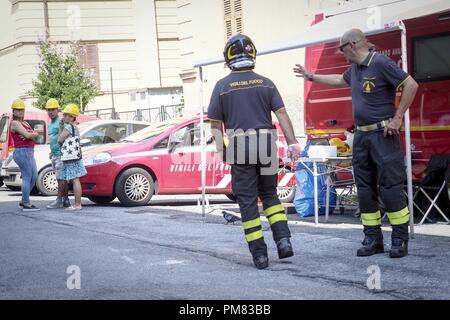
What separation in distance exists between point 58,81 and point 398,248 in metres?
28.2

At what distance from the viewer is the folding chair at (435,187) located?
31.1ft

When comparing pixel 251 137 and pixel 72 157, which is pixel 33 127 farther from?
pixel 251 137

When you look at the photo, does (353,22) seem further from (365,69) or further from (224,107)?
(224,107)

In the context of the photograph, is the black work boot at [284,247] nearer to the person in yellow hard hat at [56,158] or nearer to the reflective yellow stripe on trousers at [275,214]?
the reflective yellow stripe on trousers at [275,214]

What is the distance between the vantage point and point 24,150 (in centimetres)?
1282

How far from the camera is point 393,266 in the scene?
6.69 meters

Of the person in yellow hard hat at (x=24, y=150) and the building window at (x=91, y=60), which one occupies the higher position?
the building window at (x=91, y=60)

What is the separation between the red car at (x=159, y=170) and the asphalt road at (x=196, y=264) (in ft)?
7.36

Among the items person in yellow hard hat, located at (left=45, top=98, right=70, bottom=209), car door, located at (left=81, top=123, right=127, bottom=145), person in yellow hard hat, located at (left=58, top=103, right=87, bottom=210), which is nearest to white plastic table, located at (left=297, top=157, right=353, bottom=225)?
person in yellow hard hat, located at (left=58, top=103, right=87, bottom=210)

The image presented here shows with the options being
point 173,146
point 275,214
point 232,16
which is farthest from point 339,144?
point 232,16

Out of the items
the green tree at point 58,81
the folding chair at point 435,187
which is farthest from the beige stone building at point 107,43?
the folding chair at point 435,187

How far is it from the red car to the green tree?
20.7 meters
